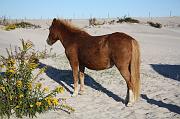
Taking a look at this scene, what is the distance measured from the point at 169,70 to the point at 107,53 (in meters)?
5.40

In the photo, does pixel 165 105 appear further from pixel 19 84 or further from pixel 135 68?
pixel 19 84

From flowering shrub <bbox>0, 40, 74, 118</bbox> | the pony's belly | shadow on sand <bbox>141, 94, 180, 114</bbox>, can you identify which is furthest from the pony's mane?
flowering shrub <bbox>0, 40, 74, 118</bbox>

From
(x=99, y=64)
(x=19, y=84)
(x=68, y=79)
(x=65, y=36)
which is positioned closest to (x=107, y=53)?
(x=99, y=64)

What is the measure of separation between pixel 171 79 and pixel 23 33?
16.1 m

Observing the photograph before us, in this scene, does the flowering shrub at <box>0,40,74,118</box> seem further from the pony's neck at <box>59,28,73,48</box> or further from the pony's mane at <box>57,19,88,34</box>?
the pony's mane at <box>57,19,88,34</box>

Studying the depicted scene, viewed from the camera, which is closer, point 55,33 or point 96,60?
point 96,60

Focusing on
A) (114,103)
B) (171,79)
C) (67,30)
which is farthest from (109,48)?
(171,79)

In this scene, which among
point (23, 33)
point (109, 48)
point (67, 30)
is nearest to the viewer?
point (109, 48)

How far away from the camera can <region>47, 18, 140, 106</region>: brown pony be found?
7.66 metres

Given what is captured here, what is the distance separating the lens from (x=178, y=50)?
2009 cm

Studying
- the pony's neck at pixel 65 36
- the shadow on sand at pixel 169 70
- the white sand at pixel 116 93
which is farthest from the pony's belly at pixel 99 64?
the shadow on sand at pixel 169 70

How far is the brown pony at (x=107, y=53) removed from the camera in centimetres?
766

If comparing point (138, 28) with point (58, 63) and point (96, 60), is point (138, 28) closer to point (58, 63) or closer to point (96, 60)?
point (58, 63)

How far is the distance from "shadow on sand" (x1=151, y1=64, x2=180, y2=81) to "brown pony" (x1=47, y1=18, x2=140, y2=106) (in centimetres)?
352
